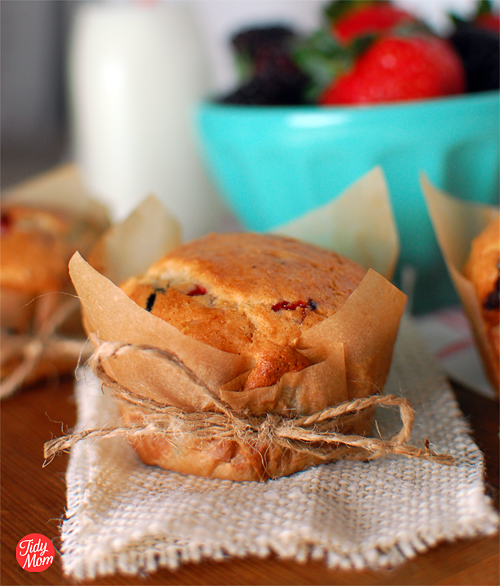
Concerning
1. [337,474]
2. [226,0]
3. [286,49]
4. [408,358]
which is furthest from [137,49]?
[337,474]

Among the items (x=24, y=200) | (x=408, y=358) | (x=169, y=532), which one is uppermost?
(x=24, y=200)

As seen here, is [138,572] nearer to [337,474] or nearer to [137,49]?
[337,474]

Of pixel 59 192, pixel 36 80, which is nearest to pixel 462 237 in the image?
pixel 59 192

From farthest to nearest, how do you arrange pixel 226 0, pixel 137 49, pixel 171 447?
pixel 226 0, pixel 137 49, pixel 171 447

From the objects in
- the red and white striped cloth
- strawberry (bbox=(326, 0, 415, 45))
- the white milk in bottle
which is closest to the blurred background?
the white milk in bottle

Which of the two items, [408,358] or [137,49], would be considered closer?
[408,358]

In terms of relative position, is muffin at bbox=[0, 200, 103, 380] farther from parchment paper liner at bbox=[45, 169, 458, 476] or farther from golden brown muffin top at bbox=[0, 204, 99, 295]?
parchment paper liner at bbox=[45, 169, 458, 476]

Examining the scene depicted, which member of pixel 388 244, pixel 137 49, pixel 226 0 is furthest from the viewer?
pixel 226 0

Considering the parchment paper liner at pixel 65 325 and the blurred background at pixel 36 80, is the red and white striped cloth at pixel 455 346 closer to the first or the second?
the parchment paper liner at pixel 65 325
